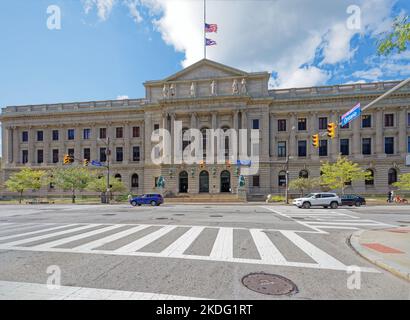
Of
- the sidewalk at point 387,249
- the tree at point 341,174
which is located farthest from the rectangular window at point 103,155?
the sidewalk at point 387,249

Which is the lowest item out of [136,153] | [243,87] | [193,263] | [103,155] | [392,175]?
[193,263]

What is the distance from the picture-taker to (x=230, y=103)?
1580 inches

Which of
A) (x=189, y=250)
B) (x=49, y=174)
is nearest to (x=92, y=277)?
(x=189, y=250)

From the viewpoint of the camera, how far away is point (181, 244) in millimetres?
8070

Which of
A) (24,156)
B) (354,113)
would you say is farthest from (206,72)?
(24,156)

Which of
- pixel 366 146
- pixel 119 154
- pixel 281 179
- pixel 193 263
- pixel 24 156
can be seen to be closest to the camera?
pixel 193 263

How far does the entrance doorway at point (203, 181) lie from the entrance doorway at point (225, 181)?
2842 millimetres

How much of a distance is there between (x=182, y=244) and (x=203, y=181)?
1292 inches

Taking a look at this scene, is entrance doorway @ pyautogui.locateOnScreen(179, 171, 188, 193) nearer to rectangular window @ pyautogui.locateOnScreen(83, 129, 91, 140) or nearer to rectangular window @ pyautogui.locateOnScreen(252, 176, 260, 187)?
rectangular window @ pyautogui.locateOnScreen(252, 176, 260, 187)

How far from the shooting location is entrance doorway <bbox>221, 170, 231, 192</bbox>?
40.1 meters

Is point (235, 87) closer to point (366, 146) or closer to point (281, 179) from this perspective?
point (281, 179)
